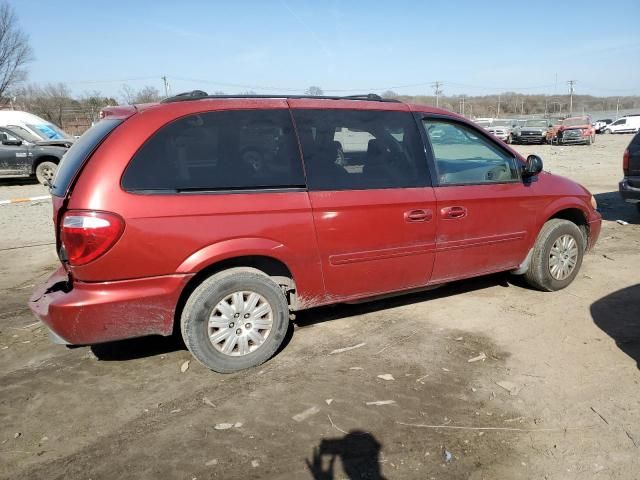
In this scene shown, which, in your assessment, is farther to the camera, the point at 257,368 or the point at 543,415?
the point at 257,368

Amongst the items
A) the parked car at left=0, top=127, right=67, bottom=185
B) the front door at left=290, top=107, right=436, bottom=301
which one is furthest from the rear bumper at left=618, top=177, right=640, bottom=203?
the parked car at left=0, top=127, right=67, bottom=185

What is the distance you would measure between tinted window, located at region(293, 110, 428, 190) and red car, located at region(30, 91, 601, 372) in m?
0.01

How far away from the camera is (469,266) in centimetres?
430

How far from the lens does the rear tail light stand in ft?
9.39

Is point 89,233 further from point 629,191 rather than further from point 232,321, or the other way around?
point 629,191

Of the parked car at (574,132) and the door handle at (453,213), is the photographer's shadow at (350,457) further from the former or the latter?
the parked car at (574,132)

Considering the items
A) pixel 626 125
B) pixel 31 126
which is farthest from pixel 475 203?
pixel 626 125

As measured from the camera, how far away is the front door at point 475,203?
405 cm

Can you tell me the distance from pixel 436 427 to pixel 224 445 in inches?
47.5

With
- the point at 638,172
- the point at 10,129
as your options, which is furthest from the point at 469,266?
the point at 10,129

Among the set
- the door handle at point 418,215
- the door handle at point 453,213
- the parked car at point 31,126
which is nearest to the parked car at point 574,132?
the parked car at point 31,126

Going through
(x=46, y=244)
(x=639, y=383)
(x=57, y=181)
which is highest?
(x=57, y=181)

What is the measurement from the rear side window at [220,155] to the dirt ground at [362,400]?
53.5 inches

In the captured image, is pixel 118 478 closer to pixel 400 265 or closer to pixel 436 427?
pixel 436 427
